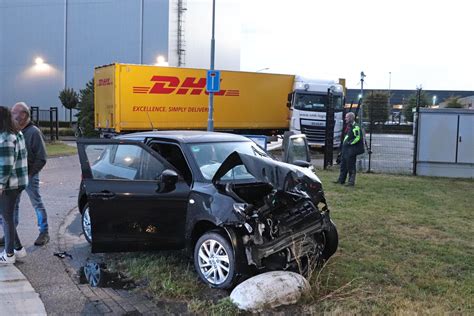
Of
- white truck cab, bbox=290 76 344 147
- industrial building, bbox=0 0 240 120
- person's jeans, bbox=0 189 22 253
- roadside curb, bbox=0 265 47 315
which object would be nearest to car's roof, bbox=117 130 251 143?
person's jeans, bbox=0 189 22 253

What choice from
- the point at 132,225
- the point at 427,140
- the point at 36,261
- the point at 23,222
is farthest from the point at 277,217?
the point at 427,140

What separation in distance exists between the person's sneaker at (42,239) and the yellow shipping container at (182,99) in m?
11.8

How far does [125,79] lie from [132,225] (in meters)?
15.5

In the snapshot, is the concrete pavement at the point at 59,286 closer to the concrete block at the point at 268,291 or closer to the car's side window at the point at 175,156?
the concrete block at the point at 268,291

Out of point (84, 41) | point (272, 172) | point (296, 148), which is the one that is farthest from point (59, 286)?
point (84, 41)

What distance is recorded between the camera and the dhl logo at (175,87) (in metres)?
20.9

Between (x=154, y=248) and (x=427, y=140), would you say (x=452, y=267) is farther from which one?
(x=427, y=140)

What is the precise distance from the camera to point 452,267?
215 inches

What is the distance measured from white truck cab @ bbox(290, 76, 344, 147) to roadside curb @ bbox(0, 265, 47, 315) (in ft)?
58.6

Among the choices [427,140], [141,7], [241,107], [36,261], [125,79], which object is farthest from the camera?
[141,7]

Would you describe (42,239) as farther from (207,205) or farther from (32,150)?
(207,205)

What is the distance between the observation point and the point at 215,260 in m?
4.83

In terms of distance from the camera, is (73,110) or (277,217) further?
(73,110)

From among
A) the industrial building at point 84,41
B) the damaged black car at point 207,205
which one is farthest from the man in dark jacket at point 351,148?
the industrial building at point 84,41
